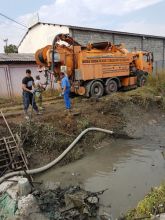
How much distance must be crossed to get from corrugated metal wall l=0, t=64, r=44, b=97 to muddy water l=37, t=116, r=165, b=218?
10.2 metres

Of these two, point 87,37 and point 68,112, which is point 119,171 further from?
point 87,37

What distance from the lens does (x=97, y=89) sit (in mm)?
15344

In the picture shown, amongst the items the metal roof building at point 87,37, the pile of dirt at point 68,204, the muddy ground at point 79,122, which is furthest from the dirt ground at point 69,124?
the metal roof building at point 87,37

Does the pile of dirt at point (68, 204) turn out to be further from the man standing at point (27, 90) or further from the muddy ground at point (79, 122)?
the man standing at point (27, 90)

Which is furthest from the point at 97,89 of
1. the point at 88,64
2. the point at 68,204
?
the point at 68,204

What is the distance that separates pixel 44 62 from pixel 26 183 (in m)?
9.22

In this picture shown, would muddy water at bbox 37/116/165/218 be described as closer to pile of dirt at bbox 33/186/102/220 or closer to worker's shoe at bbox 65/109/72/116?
pile of dirt at bbox 33/186/102/220

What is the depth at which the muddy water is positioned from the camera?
24.3ft

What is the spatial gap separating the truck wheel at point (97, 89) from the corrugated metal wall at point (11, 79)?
667cm

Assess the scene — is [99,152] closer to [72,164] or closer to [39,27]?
[72,164]

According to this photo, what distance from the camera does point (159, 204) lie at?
5195 mm

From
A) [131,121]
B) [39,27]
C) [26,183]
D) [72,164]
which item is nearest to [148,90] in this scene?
[131,121]

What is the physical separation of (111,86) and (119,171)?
764cm

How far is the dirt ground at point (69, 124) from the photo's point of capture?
9969mm
